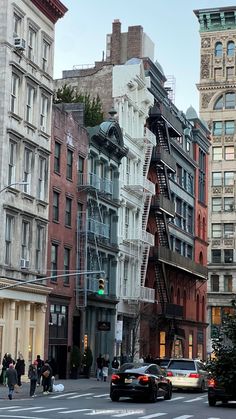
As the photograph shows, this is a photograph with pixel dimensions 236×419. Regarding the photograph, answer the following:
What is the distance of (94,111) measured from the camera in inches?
2466

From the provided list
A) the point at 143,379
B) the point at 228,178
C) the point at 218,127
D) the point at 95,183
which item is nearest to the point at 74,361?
the point at 95,183

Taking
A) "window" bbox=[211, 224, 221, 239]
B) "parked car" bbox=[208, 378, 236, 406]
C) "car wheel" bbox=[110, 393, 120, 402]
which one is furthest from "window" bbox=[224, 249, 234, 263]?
"car wheel" bbox=[110, 393, 120, 402]

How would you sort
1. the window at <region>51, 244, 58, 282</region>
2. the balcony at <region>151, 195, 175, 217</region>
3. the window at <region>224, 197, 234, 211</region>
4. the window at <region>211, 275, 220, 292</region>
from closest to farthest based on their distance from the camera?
the window at <region>51, 244, 58, 282</region>, the balcony at <region>151, 195, 175, 217</region>, the window at <region>224, 197, 234, 211</region>, the window at <region>211, 275, 220, 292</region>

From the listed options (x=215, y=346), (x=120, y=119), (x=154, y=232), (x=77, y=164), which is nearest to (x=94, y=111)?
(x=120, y=119)

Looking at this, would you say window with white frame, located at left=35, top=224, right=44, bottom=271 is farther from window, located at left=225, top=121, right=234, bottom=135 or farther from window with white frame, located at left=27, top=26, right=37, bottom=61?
window, located at left=225, top=121, right=234, bottom=135

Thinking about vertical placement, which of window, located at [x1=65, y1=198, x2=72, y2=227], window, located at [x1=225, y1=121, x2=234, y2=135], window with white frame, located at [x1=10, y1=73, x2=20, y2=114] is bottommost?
window, located at [x1=65, y1=198, x2=72, y2=227]

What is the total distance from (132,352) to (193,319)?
26634mm

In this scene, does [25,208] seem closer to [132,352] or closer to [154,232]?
[132,352]

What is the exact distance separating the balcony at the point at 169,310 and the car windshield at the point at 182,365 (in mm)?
27770

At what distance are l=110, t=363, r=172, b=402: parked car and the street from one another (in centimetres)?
38

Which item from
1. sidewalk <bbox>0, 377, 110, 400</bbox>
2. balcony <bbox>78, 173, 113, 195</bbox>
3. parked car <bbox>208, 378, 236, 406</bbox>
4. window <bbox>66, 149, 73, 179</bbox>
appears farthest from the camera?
balcony <bbox>78, 173, 113, 195</bbox>

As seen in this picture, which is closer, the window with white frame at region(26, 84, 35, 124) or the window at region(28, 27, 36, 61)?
the window with white frame at region(26, 84, 35, 124)

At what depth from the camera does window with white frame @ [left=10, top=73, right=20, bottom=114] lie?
4572 cm

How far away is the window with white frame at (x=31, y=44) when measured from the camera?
48569mm
